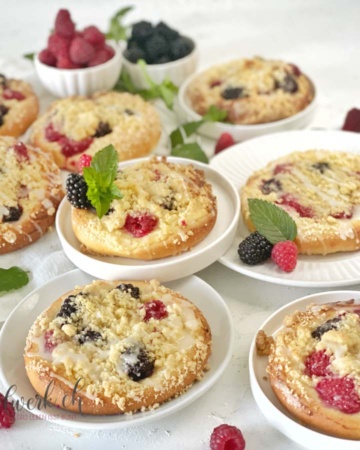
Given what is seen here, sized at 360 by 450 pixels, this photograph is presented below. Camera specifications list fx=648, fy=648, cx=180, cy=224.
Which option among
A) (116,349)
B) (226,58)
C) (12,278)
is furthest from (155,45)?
(116,349)

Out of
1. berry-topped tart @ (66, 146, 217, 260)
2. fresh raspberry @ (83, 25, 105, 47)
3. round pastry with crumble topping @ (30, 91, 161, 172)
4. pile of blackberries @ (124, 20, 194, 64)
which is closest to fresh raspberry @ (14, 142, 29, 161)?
round pastry with crumble topping @ (30, 91, 161, 172)

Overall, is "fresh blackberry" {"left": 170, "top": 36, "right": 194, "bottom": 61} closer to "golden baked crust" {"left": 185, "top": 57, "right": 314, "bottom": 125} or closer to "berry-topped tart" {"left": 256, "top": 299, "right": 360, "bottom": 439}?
"golden baked crust" {"left": 185, "top": 57, "right": 314, "bottom": 125}

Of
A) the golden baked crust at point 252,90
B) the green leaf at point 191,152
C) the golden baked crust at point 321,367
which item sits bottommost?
the green leaf at point 191,152

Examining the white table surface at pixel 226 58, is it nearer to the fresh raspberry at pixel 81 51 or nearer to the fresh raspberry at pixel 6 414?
the fresh raspberry at pixel 6 414

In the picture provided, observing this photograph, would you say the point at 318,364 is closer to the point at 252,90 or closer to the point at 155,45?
the point at 252,90

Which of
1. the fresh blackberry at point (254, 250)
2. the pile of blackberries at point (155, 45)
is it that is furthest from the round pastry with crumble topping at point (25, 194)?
the pile of blackberries at point (155, 45)
